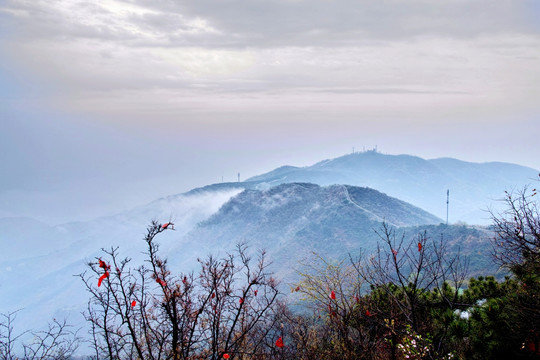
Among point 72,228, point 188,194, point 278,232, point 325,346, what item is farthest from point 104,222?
point 325,346

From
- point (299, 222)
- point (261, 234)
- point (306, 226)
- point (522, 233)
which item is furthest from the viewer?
point (261, 234)

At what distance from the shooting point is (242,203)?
107 m

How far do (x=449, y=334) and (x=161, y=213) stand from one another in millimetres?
147548

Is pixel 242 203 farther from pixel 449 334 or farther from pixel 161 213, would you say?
pixel 449 334

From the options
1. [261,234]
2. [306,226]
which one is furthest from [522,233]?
[261,234]

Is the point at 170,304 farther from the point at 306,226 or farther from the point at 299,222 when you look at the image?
the point at 299,222

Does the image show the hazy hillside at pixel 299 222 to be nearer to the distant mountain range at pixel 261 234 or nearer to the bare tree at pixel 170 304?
the distant mountain range at pixel 261 234

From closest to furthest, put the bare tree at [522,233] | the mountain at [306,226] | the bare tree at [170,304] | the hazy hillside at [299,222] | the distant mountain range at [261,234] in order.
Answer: the bare tree at [170,304]
the bare tree at [522,233]
the mountain at [306,226]
the distant mountain range at [261,234]
the hazy hillside at [299,222]

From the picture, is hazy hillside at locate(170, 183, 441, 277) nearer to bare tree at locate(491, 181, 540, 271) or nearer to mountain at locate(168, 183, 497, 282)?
mountain at locate(168, 183, 497, 282)

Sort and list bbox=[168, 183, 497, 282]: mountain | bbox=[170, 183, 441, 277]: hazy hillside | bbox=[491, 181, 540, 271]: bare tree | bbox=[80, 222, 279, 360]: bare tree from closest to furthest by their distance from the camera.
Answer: bbox=[80, 222, 279, 360]: bare tree < bbox=[491, 181, 540, 271]: bare tree < bbox=[168, 183, 497, 282]: mountain < bbox=[170, 183, 441, 277]: hazy hillside

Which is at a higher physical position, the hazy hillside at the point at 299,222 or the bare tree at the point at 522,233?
the hazy hillside at the point at 299,222

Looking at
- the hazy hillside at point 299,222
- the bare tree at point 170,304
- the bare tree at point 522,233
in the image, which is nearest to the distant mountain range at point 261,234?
the hazy hillside at point 299,222

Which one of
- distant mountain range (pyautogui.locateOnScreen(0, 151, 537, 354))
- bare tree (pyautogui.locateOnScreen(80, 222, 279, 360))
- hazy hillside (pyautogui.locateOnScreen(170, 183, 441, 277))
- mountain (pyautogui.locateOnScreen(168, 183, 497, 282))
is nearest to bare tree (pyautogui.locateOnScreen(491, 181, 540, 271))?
bare tree (pyautogui.locateOnScreen(80, 222, 279, 360))

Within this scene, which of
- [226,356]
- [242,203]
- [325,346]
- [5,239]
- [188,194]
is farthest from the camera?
[5,239]
